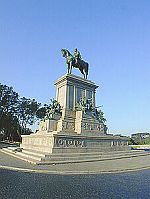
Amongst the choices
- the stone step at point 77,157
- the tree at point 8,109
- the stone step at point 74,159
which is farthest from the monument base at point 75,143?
the tree at point 8,109

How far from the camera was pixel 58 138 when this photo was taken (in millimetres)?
21891

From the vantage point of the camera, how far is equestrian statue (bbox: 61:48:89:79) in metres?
30.9

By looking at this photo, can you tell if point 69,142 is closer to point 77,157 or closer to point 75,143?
point 75,143

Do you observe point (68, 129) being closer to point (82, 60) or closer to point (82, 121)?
point (82, 121)

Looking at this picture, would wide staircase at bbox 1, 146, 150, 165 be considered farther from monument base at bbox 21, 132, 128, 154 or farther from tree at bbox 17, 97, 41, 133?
tree at bbox 17, 97, 41, 133

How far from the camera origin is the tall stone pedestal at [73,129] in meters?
22.4

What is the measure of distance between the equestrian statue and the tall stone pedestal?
76.8 inches

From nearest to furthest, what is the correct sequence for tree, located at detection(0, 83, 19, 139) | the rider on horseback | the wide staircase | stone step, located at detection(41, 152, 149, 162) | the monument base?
the wide staircase
stone step, located at detection(41, 152, 149, 162)
the monument base
the rider on horseback
tree, located at detection(0, 83, 19, 139)

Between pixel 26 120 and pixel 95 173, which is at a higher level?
pixel 26 120

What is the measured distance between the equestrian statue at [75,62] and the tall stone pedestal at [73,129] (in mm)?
1951

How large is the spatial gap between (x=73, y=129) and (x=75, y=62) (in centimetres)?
924

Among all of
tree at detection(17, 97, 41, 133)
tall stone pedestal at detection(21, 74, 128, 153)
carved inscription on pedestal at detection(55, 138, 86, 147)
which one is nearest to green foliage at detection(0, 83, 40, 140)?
tree at detection(17, 97, 41, 133)

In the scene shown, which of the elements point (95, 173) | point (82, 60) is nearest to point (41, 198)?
point (95, 173)

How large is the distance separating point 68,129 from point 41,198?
18.9 meters
